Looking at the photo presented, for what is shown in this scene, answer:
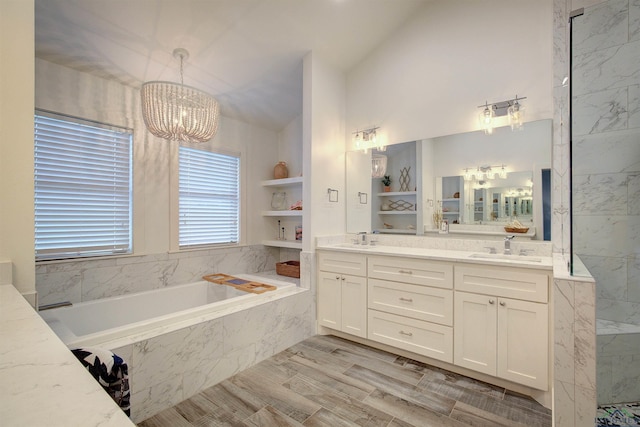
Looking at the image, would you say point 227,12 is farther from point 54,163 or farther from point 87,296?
point 87,296

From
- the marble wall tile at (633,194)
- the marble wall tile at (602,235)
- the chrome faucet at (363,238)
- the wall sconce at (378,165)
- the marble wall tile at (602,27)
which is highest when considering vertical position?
the marble wall tile at (602,27)

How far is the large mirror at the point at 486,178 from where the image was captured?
2.39 meters

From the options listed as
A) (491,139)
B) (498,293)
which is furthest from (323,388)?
(491,139)

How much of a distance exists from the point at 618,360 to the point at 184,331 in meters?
2.84

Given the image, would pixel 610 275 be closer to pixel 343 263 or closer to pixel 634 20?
pixel 634 20

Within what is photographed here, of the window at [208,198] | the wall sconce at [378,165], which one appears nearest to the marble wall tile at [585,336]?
the wall sconce at [378,165]

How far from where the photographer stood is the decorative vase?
4.09 metres

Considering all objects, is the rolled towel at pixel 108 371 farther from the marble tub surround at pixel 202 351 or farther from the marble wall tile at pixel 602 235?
the marble wall tile at pixel 602 235

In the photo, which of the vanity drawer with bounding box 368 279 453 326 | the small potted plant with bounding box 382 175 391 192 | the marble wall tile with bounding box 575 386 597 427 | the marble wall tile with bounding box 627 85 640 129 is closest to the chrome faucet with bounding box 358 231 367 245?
the small potted plant with bounding box 382 175 391 192

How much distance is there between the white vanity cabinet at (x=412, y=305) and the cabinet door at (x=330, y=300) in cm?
34

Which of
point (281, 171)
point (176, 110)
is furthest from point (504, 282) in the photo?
point (281, 171)

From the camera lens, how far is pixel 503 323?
6.91 feet

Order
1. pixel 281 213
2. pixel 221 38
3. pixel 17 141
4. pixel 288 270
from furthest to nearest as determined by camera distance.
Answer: pixel 281 213
pixel 288 270
pixel 221 38
pixel 17 141

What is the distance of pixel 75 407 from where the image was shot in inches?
21.1
